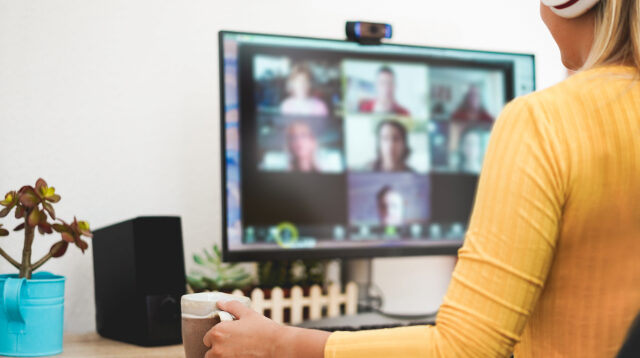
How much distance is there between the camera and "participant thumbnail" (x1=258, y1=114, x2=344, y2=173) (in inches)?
50.8

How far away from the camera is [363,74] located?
1.36 metres

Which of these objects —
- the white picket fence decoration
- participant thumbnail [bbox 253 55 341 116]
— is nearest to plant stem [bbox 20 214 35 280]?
the white picket fence decoration

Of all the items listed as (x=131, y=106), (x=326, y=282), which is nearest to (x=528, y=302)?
(x=326, y=282)

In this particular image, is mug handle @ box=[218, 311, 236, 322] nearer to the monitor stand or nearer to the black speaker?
the black speaker

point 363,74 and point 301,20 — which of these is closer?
point 363,74

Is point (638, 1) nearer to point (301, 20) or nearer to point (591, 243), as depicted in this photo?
point (591, 243)

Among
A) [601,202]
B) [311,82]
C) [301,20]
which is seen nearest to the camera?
[601,202]

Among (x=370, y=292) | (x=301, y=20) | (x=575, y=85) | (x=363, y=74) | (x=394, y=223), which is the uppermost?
(x=301, y=20)

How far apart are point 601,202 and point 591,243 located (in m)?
0.04

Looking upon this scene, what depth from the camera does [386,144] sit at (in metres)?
1.37

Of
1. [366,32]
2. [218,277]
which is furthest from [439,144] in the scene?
[218,277]

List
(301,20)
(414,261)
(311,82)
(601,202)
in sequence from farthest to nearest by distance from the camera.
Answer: (301,20) < (414,261) < (311,82) < (601,202)

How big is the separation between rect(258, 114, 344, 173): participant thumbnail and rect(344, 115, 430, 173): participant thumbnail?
3 centimetres

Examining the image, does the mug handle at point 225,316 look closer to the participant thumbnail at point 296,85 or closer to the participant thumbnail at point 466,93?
the participant thumbnail at point 296,85
